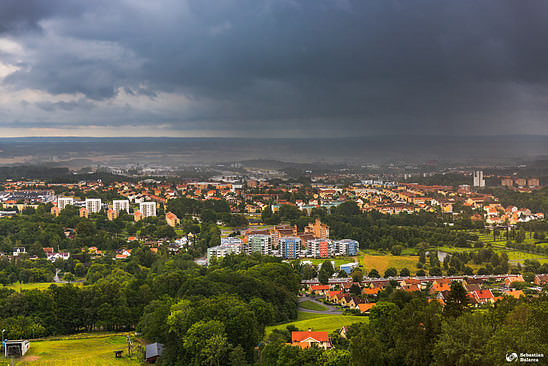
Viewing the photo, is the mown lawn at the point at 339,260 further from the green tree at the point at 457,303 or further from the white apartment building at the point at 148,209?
the green tree at the point at 457,303

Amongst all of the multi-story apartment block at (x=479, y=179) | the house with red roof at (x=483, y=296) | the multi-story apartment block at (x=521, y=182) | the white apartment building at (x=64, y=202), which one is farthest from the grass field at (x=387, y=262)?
the multi-story apartment block at (x=479, y=179)

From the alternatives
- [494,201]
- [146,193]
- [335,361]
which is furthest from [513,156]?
[335,361]

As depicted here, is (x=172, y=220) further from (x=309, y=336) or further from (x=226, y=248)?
(x=309, y=336)

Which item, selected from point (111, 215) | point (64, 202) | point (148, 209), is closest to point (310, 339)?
point (111, 215)

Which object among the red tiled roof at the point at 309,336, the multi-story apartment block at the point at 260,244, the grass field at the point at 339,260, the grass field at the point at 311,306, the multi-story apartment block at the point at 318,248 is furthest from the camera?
the multi-story apartment block at the point at 260,244

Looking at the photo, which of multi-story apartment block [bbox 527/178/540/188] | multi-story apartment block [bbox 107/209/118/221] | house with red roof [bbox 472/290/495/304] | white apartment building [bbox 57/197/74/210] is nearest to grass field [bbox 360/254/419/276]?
house with red roof [bbox 472/290/495/304]

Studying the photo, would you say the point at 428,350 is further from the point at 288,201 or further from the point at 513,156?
the point at 513,156

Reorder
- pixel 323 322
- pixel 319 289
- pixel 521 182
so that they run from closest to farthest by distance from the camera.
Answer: pixel 323 322 → pixel 319 289 → pixel 521 182
